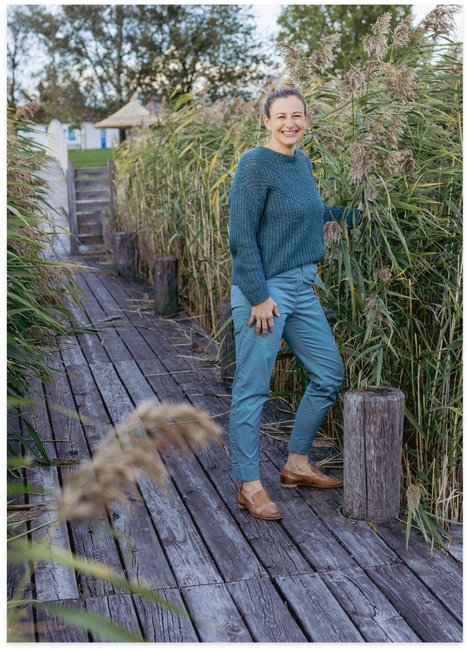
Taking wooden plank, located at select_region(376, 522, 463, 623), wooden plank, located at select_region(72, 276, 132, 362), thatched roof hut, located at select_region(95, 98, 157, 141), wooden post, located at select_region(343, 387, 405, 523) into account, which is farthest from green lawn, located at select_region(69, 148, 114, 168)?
wooden plank, located at select_region(376, 522, 463, 623)

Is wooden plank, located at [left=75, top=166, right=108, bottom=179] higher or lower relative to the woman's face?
higher

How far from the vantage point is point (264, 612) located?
8.07ft

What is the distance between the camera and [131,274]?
8594 mm

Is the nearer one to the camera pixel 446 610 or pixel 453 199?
pixel 446 610

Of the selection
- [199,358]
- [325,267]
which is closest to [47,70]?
[199,358]

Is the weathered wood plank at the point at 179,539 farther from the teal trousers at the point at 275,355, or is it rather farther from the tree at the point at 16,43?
the tree at the point at 16,43

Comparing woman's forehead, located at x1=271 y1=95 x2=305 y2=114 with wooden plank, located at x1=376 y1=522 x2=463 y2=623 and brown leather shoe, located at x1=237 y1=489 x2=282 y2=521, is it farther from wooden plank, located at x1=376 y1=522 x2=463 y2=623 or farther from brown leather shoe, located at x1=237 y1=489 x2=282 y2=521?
wooden plank, located at x1=376 y1=522 x2=463 y2=623

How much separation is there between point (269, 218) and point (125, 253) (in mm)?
5639

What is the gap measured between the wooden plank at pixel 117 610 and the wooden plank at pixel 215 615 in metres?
0.18

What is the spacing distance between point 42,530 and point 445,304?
5.87 feet

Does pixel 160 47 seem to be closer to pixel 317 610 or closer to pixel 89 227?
pixel 89 227

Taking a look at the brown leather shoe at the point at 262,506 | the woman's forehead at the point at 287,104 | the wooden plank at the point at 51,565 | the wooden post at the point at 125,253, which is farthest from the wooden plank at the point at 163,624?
the wooden post at the point at 125,253

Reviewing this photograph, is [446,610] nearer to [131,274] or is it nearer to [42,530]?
[42,530]

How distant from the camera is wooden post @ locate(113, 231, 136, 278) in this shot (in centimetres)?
840
